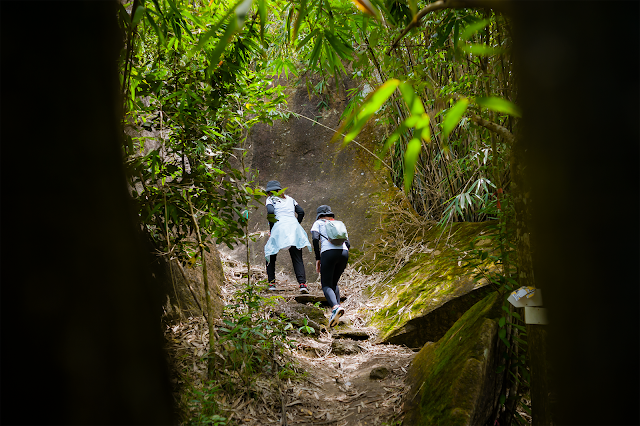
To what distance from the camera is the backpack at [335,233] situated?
14.4ft

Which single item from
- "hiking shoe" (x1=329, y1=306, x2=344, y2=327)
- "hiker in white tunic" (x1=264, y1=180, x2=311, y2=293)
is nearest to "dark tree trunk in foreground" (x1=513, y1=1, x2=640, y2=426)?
"hiking shoe" (x1=329, y1=306, x2=344, y2=327)

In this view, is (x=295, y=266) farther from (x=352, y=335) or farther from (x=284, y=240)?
(x=352, y=335)

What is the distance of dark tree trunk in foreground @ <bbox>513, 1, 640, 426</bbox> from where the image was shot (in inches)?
13.2

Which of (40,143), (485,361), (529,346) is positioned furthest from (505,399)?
(40,143)

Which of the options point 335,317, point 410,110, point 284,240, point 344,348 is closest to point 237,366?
point 344,348

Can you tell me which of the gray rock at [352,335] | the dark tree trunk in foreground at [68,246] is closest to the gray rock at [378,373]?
the gray rock at [352,335]

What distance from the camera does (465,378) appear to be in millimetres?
1812

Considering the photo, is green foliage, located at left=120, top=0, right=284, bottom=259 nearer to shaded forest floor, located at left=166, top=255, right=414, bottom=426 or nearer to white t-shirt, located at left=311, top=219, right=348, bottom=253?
shaded forest floor, located at left=166, top=255, right=414, bottom=426

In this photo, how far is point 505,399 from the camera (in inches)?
69.7

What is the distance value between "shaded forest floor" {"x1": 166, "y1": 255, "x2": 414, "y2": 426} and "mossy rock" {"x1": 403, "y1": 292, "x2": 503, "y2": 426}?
0.30 metres

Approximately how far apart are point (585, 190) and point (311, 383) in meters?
2.78

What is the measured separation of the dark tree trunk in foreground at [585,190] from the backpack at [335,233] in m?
4.00

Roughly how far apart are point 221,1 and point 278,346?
2.45 meters

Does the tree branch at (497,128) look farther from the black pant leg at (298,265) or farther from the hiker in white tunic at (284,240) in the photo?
the black pant leg at (298,265)
